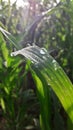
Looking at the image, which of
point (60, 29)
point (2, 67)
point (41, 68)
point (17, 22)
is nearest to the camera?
point (41, 68)

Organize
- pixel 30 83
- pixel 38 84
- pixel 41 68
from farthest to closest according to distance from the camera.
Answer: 1. pixel 30 83
2. pixel 38 84
3. pixel 41 68

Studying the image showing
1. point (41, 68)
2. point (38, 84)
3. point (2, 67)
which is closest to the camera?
point (41, 68)

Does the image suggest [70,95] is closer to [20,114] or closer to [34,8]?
[20,114]

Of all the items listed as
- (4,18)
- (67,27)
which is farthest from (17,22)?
(67,27)

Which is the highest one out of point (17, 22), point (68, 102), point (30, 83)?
point (68, 102)

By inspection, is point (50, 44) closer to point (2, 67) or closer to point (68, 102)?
point (2, 67)

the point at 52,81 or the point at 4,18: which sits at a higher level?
the point at 52,81

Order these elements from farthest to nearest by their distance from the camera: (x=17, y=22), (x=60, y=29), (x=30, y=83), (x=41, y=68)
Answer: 1. (x=17, y=22)
2. (x=60, y=29)
3. (x=30, y=83)
4. (x=41, y=68)

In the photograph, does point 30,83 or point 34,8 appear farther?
point 34,8

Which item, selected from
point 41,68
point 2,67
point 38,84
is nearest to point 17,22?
point 2,67
